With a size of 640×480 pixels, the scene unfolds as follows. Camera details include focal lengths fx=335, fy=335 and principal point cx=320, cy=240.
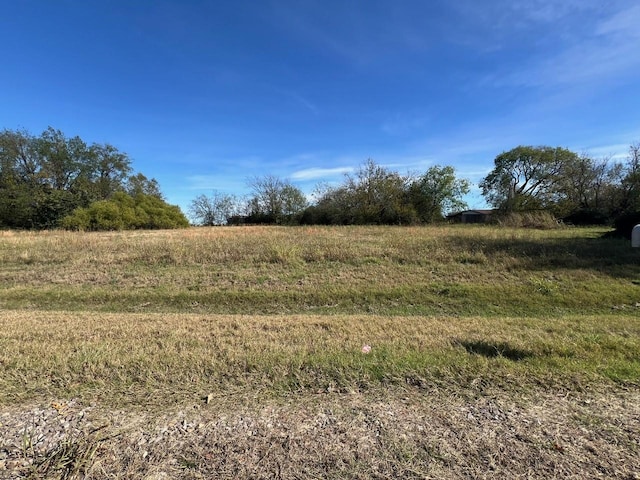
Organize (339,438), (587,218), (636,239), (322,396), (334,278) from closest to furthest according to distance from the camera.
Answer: (339,438), (322,396), (636,239), (334,278), (587,218)

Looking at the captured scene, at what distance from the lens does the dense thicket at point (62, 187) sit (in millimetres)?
41344

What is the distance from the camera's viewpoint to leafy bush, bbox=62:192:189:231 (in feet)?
124

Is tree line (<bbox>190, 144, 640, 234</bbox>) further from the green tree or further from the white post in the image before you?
the white post

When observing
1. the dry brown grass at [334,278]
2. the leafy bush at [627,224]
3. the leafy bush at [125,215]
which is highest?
the leafy bush at [125,215]

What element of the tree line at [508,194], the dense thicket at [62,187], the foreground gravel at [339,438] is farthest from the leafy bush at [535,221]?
the dense thicket at [62,187]

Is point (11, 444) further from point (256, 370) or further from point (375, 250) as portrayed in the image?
point (375, 250)

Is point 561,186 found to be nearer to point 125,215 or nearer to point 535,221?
point 535,221

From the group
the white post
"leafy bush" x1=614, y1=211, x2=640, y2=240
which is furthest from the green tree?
the white post

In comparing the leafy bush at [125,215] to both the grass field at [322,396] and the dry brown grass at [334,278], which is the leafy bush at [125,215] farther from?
the grass field at [322,396]

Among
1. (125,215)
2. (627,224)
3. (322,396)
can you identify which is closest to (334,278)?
(322,396)

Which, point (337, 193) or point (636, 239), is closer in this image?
point (636, 239)

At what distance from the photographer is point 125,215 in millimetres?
40781

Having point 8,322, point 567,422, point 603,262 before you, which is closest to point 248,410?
point 567,422

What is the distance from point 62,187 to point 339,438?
5955 cm
